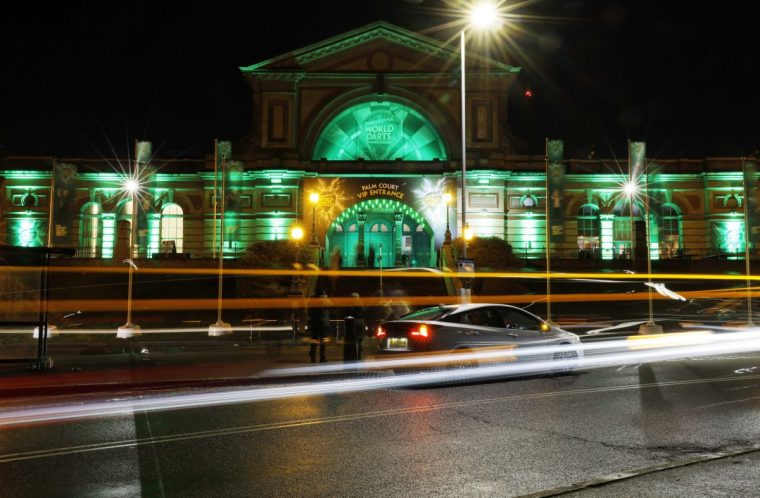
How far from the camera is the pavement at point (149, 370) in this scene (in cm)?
1130

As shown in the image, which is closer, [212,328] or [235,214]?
[212,328]

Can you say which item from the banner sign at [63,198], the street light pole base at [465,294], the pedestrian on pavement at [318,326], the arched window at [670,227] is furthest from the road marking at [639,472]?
the arched window at [670,227]

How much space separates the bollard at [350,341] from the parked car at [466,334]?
1331 millimetres

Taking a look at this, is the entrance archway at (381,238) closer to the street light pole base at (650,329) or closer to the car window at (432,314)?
the street light pole base at (650,329)

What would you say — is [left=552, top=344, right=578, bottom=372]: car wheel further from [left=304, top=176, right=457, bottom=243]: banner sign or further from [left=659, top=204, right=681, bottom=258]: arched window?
[left=659, top=204, right=681, bottom=258]: arched window

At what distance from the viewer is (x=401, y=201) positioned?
4722 cm

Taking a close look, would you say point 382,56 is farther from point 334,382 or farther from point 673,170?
point 334,382

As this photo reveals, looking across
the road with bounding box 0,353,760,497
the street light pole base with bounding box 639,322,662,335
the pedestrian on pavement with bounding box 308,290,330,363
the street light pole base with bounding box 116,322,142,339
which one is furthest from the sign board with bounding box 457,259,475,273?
the street light pole base with bounding box 116,322,142,339

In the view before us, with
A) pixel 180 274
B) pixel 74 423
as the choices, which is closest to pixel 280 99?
pixel 180 274

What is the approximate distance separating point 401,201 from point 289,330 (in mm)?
24282

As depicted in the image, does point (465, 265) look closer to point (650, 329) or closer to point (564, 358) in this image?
point (650, 329)

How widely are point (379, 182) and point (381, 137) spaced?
455 centimetres

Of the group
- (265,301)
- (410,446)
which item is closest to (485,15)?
(410,446)

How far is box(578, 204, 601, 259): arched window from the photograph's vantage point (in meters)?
50.2
